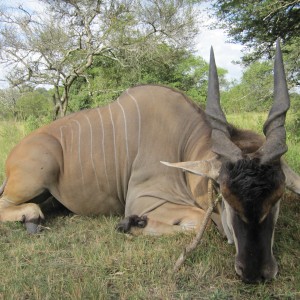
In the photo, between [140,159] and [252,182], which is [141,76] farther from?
[252,182]

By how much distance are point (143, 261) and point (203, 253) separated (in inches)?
13.9

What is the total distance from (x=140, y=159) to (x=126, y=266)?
46.9 inches

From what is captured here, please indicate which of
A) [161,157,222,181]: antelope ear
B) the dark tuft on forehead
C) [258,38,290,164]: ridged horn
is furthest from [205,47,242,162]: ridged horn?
the dark tuft on forehead

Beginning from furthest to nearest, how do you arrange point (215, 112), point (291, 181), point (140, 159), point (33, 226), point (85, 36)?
point (85, 36), point (140, 159), point (33, 226), point (215, 112), point (291, 181)

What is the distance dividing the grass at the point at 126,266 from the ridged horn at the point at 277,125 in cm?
60

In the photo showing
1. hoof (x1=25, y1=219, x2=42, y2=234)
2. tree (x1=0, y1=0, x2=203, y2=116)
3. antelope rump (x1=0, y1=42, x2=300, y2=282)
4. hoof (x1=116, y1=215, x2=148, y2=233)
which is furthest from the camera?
tree (x1=0, y1=0, x2=203, y2=116)

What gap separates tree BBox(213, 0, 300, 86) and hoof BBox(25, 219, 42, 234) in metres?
4.58

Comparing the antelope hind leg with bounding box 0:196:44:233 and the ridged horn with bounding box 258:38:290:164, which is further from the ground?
the ridged horn with bounding box 258:38:290:164

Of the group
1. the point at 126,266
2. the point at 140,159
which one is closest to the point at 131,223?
the point at 140,159

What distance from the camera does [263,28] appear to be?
6.89 meters

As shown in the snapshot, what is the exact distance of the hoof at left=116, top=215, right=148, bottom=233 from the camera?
2.99 m

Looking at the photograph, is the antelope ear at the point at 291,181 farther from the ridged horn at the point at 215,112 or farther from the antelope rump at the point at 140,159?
the ridged horn at the point at 215,112

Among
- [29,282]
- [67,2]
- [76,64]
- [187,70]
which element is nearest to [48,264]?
[29,282]

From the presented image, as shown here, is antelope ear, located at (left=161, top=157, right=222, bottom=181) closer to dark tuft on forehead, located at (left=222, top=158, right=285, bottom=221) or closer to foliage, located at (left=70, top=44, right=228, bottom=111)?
dark tuft on forehead, located at (left=222, top=158, right=285, bottom=221)
